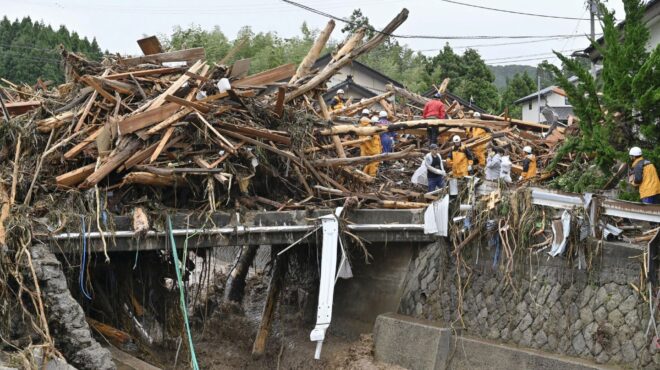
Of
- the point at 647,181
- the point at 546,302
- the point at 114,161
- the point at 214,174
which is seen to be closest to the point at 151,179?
the point at 114,161

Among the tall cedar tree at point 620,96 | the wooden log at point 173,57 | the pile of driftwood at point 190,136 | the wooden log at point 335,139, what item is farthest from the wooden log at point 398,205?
the wooden log at point 173,57

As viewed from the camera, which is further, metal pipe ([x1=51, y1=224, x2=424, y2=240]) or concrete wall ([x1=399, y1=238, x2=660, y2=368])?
metal pipe ([x1=51, y1=224, x2=424, y2=240])

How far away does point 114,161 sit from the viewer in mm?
12352

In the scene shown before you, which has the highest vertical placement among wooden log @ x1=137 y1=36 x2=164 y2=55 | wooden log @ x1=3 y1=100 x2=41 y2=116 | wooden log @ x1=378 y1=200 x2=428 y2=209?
wooden log @ x1=137 y1=36 x2=164 y2=55

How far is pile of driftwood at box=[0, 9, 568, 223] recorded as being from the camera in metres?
12.6

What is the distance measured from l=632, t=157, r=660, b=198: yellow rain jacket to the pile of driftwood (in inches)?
161

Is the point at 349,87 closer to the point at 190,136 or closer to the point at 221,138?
the point at 190,136

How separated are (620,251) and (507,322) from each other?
2.46m

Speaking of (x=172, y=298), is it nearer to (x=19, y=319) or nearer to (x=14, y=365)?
(x=19, y=319)

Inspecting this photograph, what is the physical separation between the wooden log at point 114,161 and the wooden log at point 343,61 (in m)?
3.28

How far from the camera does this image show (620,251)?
37.1 feet

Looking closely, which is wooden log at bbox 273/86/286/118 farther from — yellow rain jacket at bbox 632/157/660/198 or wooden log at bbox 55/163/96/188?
yellow rain jacket at bbox 632/157/660/198

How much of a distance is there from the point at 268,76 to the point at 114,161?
3.82 meters

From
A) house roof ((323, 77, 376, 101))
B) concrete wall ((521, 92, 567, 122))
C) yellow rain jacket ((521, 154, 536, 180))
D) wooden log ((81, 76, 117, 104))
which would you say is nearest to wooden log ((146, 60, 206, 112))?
wooden log ((81, 76, 117, 104))
